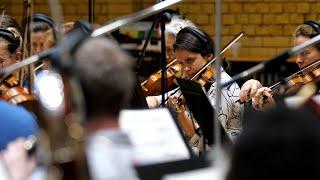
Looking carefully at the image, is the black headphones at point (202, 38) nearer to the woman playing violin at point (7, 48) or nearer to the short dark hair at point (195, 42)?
the short dark hair at point (195, 42)

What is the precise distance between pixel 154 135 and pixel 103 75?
720mm

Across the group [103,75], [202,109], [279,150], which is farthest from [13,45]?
[279,150]

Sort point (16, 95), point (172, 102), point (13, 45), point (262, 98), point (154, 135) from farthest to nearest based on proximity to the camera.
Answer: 1. point (13, 45)
2. point (172, 102)
3. point (262, 98)
4. point (16, 95)
5. point (154, 135)

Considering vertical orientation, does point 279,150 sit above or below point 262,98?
above

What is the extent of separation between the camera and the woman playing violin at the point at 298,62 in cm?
460

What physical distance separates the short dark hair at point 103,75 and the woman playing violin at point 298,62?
219 cm

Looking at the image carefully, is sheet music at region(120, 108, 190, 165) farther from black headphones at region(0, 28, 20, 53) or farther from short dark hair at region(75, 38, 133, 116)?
black headphones at region(0, 28, 20, 53)

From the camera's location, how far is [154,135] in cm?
291

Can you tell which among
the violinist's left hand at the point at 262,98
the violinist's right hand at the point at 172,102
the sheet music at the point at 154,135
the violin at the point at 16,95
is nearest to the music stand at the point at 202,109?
the sheet music at the point at 154,135

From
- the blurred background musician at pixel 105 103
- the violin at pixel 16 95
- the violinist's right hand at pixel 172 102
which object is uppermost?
the blurred background musician at pixel 105 103

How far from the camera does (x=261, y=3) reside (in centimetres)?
787

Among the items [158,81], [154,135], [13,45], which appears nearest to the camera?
[154,135]

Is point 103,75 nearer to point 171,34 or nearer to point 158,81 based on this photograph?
point 158,81

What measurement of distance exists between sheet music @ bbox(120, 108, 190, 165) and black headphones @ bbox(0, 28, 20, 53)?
2568 millimetres
